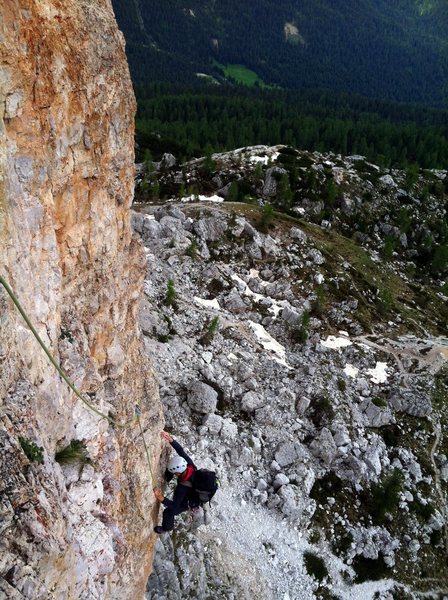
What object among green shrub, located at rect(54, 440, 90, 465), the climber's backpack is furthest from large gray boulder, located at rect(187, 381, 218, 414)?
green shrub, located at rect(54, 440, 90, 465)

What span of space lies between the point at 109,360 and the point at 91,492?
4.45 metres

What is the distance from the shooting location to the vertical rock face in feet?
29.3

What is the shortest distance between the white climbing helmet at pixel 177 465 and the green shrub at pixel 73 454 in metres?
6.57

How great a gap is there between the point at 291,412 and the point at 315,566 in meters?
13.8

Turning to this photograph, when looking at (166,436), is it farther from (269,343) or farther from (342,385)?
(342,385)

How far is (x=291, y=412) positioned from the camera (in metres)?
45.7

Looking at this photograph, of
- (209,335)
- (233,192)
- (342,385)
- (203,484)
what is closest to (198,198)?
(233,192)

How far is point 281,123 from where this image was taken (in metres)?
167

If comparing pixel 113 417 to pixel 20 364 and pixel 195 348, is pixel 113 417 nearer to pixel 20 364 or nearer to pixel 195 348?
pixel 20 364

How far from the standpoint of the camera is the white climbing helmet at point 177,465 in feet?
Answer: 59.9

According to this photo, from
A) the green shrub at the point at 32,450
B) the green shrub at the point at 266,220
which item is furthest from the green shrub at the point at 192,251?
the green shrub at the point at 32,450

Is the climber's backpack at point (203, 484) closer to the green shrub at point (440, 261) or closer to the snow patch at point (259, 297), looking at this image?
the snow patch at point (259, 297)

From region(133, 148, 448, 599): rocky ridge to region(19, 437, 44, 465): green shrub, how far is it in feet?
73.7

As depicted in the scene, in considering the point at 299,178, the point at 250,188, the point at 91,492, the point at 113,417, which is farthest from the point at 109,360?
the point at 299,178
